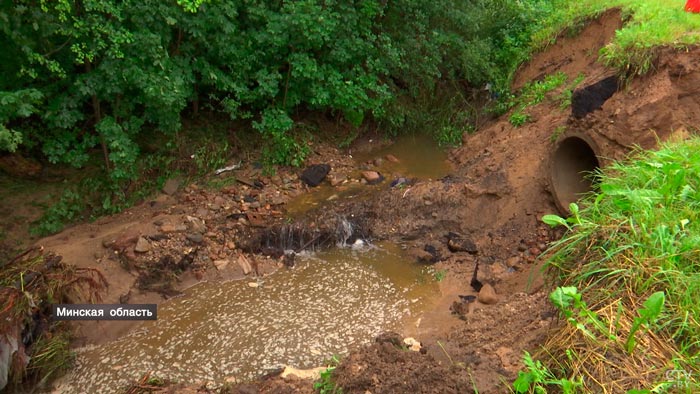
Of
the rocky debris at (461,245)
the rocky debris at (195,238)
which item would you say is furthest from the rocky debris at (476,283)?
the rocky debris at (195,238)

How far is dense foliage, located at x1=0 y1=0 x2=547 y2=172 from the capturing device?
6.05 m

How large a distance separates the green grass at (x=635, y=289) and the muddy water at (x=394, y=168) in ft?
14.8

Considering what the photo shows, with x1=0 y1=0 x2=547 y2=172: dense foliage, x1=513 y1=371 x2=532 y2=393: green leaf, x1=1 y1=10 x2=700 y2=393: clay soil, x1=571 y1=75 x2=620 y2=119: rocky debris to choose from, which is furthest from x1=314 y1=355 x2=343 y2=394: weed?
x1=571 y1=75 x2=620 y2=119: rocky debris

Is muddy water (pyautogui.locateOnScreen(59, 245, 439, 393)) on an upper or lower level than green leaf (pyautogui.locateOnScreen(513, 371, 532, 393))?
lower

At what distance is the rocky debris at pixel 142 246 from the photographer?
259 inches

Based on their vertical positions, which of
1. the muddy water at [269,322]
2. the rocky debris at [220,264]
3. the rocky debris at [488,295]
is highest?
the rocky debris at [220,264]

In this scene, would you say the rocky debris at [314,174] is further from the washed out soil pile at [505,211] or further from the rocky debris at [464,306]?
the rocky debris at [464,306]

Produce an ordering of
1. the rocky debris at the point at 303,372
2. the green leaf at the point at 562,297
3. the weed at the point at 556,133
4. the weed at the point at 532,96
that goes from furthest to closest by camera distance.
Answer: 1. the weed at the point at 532,96
2. the weed at the point at 556,133
3. the rocky debris at the point at 303,372
4. the green leaf at the point at 562,297

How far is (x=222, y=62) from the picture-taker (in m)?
7.84

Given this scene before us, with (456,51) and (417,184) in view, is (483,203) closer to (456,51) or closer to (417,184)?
(417,184)

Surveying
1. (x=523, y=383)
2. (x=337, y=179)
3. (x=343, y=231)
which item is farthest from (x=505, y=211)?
(x=523, y=383)

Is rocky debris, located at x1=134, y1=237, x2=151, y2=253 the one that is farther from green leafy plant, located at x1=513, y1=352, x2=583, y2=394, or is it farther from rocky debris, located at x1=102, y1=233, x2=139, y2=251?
green leafy plant, located at x1=513, y1=352, x2=583, y2=394

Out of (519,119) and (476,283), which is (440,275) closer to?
(476,283)

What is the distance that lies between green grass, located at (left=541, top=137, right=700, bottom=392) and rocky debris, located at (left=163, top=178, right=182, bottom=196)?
557 centimetres
